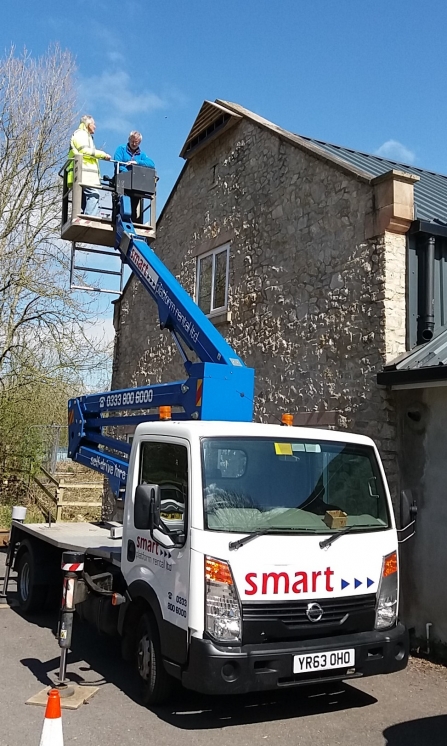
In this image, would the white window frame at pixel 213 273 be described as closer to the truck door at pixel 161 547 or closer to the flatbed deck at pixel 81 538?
the flatbed deck at pixel 81 538

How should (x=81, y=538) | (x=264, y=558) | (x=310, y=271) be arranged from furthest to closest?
1. (x=310, y=271)
2. (x=81, y=538)
3. (x=264, y=558)

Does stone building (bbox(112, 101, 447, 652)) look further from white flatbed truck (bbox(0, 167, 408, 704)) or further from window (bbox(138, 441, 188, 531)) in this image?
window (bbox(138, 441, 188, 531))

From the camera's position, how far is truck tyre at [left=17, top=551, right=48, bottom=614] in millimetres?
8094

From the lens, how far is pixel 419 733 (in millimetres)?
4988

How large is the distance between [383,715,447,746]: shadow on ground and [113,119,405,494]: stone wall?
112 inches

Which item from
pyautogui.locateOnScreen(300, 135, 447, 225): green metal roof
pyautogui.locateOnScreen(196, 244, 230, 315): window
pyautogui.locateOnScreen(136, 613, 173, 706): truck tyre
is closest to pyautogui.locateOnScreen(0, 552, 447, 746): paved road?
pyautogui.locateOnScreen(136, 613, 173, 706): truck tyre

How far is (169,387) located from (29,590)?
3331 mm

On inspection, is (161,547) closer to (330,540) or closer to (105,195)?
(330,540)

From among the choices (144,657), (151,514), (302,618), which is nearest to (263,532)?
(302,618)

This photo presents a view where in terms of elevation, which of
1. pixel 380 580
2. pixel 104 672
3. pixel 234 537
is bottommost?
pixel 104 672

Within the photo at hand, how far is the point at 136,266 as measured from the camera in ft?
27.8

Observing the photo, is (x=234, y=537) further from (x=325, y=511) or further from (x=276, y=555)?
(x=325, y=511)

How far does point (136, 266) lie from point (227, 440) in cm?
399

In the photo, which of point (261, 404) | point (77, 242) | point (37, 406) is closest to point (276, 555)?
point (261, 404)
